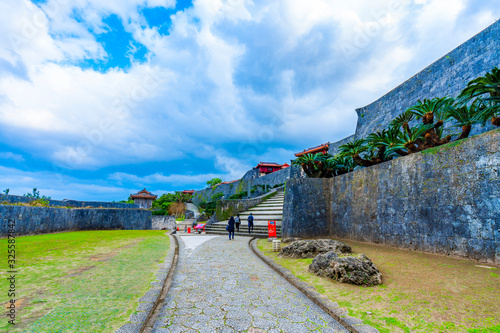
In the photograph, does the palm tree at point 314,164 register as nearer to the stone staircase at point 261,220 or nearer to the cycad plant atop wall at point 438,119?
the cycad plant atop wall at point 438,119

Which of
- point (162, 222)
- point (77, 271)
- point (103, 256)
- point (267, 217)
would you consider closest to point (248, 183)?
point (162, 222)

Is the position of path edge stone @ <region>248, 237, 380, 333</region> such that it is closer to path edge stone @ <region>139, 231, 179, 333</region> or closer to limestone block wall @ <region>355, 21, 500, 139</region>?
path edge stone @ <region>139, 231, 179, 333</region>

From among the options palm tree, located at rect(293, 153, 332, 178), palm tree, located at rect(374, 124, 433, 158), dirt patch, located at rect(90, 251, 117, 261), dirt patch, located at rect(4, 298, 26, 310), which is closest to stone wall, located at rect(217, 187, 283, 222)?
palm tree, located at rect(293, 153, 332, 178)

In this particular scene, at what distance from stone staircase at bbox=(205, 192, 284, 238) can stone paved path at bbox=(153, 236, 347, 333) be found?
731 cm

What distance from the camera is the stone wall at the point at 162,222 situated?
2170 centimetres

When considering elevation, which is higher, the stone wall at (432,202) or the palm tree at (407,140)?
the palm tree at (407,140)

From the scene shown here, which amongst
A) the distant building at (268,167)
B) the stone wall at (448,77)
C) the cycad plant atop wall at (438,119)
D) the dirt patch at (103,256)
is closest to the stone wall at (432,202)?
the cycad plant atop wall at (438,119)

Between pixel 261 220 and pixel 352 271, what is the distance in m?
10.7

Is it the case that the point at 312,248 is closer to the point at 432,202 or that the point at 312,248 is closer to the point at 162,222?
the point at 432,202

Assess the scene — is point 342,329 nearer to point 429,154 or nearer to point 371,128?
point 429,154

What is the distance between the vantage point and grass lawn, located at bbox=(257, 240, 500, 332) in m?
2.61

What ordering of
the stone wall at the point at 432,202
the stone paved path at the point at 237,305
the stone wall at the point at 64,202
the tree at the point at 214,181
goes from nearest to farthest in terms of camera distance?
the stone paved path at the point at 237,305
the stone wall at the point at 432,202
the stone wall at the point at 64,202
the tree at the point at 214,181

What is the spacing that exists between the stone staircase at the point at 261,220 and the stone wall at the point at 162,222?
7.99 m

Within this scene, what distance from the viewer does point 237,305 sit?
3.29 metres
